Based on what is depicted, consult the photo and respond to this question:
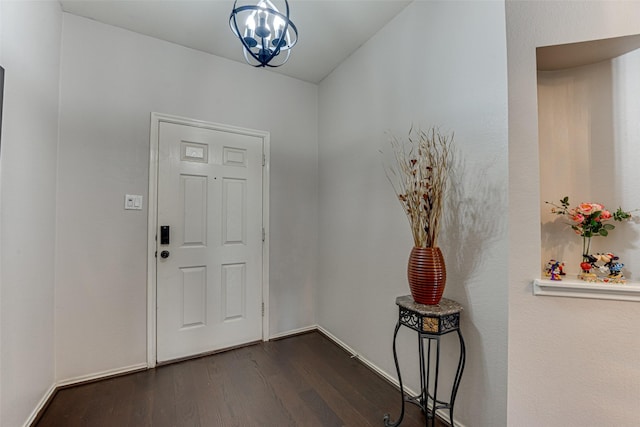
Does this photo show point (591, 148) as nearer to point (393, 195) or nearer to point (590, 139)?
point (590, 139)

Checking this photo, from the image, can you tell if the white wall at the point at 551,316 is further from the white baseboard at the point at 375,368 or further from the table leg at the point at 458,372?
the white baseboard at the point at 375,368

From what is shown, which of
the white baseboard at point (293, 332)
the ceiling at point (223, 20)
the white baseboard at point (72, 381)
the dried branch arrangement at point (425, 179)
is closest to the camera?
the dried branch arrangement at point (425, 179)

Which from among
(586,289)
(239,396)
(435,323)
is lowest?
(239,396)

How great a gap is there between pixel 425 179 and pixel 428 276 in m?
0.58

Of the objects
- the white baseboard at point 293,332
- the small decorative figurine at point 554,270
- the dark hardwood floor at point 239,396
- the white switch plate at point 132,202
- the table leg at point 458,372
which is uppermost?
the white switch plate at point 132,202

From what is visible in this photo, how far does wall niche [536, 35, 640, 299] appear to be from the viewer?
114cm

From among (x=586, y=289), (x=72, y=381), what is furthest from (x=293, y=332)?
(x=586, y=289)

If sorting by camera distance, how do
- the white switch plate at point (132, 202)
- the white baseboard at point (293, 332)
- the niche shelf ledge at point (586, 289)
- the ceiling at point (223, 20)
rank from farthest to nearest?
the white baseboard at point (293, 332), the white switch plate at point (132, 202), the ceiling at point (223, 20), the niche shelf ledge at point (586, 289)

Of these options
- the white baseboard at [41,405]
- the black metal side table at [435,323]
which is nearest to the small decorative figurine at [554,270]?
the black metal side table at [435,323]

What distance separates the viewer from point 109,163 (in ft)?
6.59

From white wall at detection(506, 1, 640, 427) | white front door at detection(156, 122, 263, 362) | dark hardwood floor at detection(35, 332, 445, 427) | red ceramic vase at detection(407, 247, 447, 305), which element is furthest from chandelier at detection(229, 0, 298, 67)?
dark hardwood floor at detection(35, 332, 445, 427)

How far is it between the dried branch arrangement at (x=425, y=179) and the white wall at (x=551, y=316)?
0.34 m

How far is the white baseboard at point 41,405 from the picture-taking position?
4.97 ft

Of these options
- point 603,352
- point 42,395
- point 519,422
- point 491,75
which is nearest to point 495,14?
point 491,75
